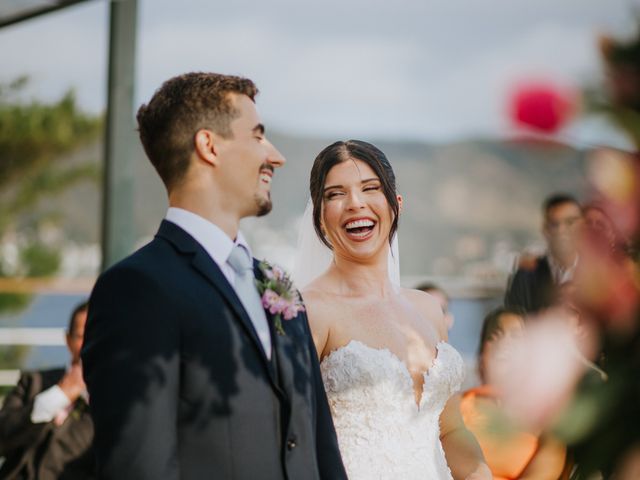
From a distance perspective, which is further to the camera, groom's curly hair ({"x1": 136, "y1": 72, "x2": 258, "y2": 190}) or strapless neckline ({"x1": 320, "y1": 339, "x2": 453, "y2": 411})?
strapless neckline ({"x1": 320, "y1": 339, "x2": 453, "y2": 411})

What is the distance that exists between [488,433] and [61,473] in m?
4.42

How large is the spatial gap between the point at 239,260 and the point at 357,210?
935 millimetres

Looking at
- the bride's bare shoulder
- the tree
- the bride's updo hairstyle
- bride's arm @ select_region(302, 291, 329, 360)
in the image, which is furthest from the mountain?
bride's arm @ select_region(302, 291, 329, 360)

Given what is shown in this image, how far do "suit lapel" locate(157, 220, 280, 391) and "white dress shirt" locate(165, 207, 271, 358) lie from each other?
2cm

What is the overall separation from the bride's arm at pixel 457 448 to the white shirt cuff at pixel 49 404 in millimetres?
2428

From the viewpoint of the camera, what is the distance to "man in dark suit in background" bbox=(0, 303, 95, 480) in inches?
196

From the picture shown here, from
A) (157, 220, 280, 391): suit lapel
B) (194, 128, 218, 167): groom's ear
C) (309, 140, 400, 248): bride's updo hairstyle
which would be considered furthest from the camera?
(309, 140, 400, 248): bride's updo hairstyle

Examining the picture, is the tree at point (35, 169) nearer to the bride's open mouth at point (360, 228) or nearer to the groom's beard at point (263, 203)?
the bride's open mouth at point (360, 228)

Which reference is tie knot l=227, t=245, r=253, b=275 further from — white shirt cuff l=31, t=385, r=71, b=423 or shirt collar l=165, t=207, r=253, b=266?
white shirt cuff l=31, t=385, r=71, b=423

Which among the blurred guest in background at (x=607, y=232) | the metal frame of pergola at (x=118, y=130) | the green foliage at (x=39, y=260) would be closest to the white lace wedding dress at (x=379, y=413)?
the blurred guest in background at (x=607, y=232)

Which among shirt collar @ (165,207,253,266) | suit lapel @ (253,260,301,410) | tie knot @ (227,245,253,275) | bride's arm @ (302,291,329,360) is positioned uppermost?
shirt collar @ (165,207,253,266)

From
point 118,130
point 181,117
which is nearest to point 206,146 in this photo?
point 181,117

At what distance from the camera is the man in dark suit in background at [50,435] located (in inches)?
196

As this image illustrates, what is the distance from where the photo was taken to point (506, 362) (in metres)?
0.91
